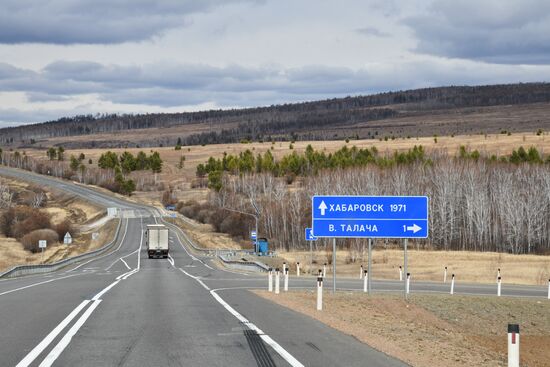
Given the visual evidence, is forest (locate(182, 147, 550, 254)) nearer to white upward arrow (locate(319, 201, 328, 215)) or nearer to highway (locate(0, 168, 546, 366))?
white upward arrow (locate(319, 201, 328, 215))

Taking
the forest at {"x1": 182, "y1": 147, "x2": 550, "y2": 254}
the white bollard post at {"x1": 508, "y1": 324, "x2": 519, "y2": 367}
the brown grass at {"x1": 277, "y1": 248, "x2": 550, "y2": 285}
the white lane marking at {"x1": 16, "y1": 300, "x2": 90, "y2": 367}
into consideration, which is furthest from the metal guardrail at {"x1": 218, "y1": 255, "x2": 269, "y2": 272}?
the white bollard post at {"x1": 508, "y1": 324, "x2": 519, "y2": 367}

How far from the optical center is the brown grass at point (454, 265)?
6306 cm

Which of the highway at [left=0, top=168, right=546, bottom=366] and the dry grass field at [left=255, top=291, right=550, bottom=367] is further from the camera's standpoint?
the dry grass field at [left=255, top=291, right=550, bottom=367]

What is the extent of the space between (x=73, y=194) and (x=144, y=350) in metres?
150

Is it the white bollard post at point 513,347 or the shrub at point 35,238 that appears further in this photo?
the shrub at point 35,238

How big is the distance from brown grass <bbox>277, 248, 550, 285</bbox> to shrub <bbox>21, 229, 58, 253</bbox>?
118 feet

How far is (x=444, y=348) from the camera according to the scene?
15758mm

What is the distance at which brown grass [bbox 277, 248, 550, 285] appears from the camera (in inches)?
2483


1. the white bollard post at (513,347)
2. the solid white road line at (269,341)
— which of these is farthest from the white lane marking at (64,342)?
the white bollard post at (513,347)

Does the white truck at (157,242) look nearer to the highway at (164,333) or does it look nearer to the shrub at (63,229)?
the shrub at (63,229)

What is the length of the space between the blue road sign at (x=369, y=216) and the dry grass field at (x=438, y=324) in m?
2.51

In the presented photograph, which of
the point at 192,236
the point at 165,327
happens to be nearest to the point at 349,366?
the point at 165,327

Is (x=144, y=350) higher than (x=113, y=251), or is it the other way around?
(x=144, y=350)

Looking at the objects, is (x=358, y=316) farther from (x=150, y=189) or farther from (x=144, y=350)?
(x=150, y=189)
